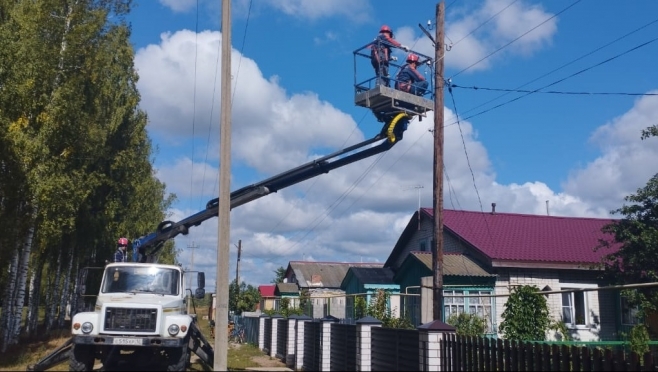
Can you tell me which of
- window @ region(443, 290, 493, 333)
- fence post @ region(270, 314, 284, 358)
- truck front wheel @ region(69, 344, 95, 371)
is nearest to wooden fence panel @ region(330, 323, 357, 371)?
truck front wheel @ region(69, 344, 95, 371)

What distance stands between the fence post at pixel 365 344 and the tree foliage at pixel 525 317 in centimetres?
567

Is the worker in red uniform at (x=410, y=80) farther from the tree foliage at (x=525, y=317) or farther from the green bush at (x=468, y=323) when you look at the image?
the green bush at (x=468, y=323)

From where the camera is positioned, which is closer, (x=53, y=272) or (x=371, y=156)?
(x=371, y=156)

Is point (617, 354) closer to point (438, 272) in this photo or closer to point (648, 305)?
point (438, 272)

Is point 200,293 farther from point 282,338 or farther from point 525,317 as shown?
point 525,317

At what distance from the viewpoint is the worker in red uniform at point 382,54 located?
54.5 feet

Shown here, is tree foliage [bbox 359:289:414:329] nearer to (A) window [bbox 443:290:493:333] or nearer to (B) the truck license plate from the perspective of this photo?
(A) window [bbox 443:290:493:333]

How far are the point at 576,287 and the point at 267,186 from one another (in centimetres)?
1314

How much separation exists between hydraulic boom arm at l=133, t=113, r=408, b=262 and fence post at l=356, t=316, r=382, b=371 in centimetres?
569

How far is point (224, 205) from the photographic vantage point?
1209 cm

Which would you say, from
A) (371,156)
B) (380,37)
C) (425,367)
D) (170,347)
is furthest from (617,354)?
(380,37)

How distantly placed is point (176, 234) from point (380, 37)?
7.66m

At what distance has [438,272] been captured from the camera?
53.4 feet

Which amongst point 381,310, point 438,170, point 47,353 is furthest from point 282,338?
point 47,353
